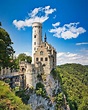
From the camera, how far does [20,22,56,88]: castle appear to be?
4471 cm

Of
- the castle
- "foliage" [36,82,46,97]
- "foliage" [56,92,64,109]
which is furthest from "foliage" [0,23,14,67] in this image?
"foliage" [56,92,64,109]

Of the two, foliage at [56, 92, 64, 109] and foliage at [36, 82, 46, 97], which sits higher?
foliage at [36, 82, 46, 97]

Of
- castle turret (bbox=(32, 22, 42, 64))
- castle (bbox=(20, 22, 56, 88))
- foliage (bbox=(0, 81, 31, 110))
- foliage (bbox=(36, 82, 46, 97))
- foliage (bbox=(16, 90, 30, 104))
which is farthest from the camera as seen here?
castle turret (bbox=(32, 22, 42, 64))

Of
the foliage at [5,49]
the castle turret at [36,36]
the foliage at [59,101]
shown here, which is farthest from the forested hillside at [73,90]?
the foliage at [5,49]

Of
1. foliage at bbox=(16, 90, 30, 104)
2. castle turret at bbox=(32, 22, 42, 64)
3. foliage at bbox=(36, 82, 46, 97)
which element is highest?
castle turret at bbox=(32, 22, 42, 64)

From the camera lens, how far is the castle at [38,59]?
44.7m

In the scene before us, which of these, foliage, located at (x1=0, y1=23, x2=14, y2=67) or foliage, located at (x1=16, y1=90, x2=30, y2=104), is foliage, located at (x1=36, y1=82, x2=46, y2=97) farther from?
foliage, located at (x1=0, y1=23, x2=14, y2=67)

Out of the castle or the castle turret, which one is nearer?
the castle

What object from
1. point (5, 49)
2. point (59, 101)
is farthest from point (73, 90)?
point (5, 49)

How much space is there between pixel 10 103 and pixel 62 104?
32264 millimetres

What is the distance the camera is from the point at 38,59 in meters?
50.8

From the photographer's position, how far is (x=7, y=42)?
3606 cm

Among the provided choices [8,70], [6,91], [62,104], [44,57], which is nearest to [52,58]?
[44,57]

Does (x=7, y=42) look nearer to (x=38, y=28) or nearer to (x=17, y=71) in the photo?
(x=17, y=71)
